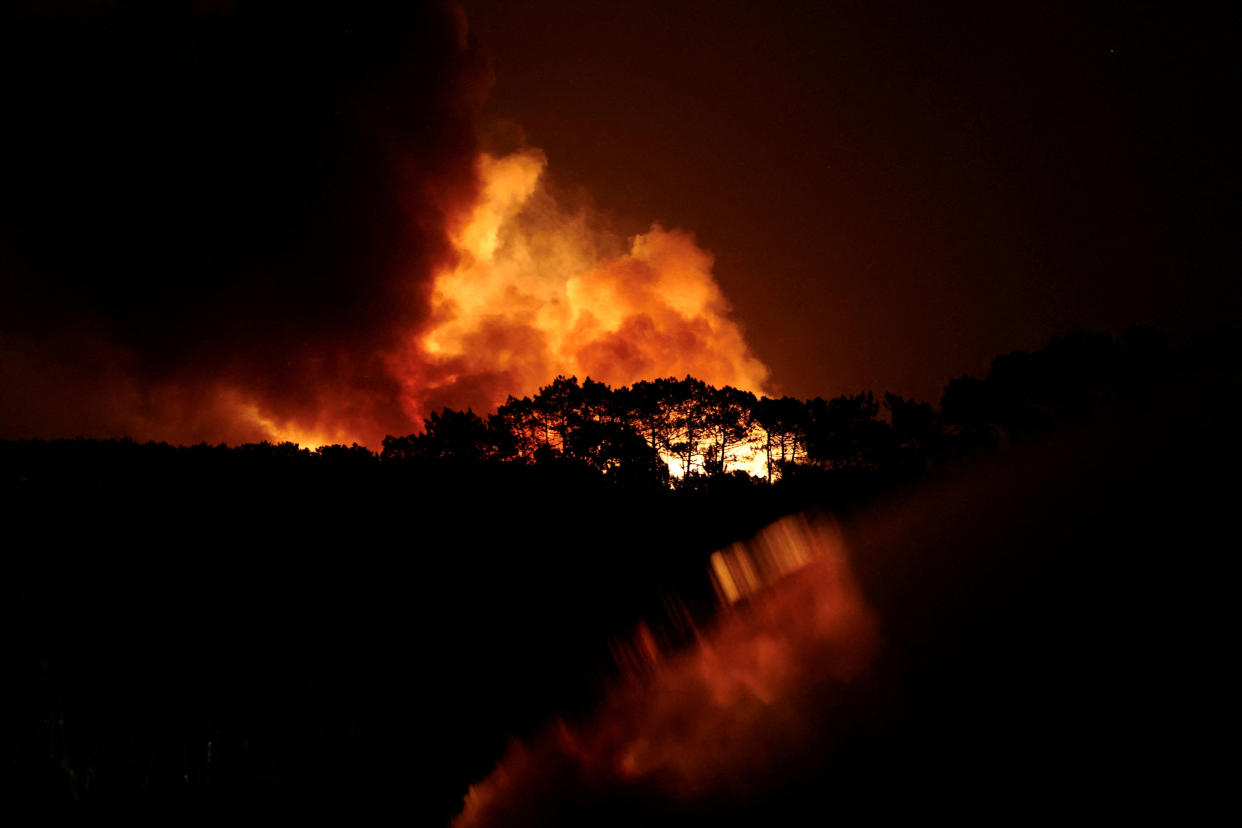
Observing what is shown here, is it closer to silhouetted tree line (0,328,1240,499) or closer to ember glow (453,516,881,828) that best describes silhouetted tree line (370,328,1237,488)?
silhouetted tree line (0,328,1240,499)

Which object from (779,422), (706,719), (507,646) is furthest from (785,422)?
(706,719)

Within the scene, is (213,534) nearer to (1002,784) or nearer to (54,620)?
(54,620)

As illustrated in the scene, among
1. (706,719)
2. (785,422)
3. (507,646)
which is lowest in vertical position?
(706,719)

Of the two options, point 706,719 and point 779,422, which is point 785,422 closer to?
point 779,422

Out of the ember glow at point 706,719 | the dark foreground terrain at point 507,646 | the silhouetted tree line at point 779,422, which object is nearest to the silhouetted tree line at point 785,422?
the silhouetted tree line at point 779,422

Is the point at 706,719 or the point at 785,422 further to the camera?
the point at 785,422

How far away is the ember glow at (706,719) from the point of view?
3.43m

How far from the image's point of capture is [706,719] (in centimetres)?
412

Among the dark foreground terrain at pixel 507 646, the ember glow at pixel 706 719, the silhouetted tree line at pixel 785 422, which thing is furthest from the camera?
the silhouetted tree line at pixel 785 422

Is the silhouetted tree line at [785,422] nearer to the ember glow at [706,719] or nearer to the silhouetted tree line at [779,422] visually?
the silhouetted tree line at [779,422]

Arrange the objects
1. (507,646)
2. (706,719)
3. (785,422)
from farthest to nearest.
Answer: (785,422)
(507,646)
(706,719)

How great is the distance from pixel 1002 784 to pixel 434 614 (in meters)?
6.53

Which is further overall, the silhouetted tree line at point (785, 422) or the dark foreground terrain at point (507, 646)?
the silhouetted tree line at point (785, 422)

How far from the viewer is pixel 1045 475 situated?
9.65 meters
